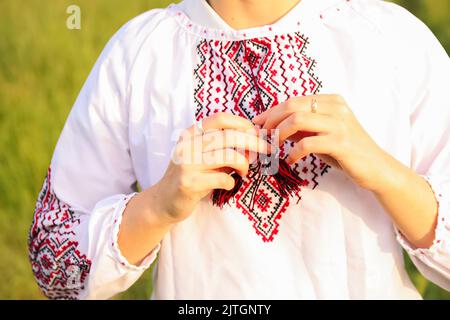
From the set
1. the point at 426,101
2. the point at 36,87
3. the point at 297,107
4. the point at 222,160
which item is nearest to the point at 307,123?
the point at 297,107

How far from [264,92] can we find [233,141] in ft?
0.47

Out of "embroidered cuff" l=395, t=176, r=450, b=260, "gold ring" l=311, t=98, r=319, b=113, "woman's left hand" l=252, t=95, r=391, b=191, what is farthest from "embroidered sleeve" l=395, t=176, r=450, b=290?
"gold ring" l=311, t=98, r=319, b=113

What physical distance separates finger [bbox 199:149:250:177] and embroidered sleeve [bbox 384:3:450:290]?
0.89 feet

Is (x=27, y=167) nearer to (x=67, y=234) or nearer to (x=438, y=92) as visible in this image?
(x=67, y=234)

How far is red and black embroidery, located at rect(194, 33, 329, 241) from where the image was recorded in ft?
3.44

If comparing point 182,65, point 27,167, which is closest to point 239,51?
point 182,65

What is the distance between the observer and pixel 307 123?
91cm

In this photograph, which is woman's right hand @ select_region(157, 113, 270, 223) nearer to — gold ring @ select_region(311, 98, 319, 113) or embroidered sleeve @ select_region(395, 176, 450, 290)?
gold ring @ select_region(311, 98, 319, 113)

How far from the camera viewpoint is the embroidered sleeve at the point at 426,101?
1.04 metres

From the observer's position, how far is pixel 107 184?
1.14 meters

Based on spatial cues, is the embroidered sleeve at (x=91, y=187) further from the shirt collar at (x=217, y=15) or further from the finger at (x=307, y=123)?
the finger at (x=307, y=123)

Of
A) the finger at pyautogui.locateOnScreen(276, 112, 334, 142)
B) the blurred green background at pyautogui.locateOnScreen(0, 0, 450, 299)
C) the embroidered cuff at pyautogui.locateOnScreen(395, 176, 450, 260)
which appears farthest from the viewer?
the blurred green background at pyautogui.locateOnScreen(0, 0, 450, 299)

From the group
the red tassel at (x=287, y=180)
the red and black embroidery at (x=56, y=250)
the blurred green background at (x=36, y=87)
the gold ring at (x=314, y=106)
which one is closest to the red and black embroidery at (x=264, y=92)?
the red tassel at (x=287, y=180)

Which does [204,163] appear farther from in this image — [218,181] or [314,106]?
[314,106]
